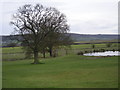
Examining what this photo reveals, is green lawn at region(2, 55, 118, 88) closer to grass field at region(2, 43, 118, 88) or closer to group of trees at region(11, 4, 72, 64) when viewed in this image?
grass field at region(2, 43, 118, 88)

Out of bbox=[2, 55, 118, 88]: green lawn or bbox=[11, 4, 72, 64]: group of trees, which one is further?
bbox=[11, 4, 72, 64]: group of trees

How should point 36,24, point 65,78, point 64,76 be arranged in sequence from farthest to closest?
point 36,24, point 64,76, point 65,78

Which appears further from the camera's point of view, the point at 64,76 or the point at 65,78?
the point at 64,76

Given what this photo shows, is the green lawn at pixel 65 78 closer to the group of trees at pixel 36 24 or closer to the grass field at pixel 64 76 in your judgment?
the grass field at pixel 64 76

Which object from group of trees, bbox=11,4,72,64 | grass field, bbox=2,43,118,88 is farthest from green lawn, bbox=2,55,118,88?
group of trees, bbox=11,4,72,64

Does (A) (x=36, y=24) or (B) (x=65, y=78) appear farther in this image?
(A) (x=36, y=24)

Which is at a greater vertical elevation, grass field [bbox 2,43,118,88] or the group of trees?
the group of trees

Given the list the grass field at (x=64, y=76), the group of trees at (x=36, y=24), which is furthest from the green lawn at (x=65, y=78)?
the group of trees at (x=36, y=24)

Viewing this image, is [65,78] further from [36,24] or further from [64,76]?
[36,24]

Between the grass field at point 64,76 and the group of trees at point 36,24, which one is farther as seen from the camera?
the group of trees at point 36,24

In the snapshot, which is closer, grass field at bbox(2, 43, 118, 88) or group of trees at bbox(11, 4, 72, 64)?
grass field at bbox(2, 43, 118, 88)

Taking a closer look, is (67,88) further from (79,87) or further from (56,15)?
(56,15)

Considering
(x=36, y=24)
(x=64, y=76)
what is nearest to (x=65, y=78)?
(x=64, y=76)

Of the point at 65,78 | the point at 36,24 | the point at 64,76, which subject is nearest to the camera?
the point at 65,78
